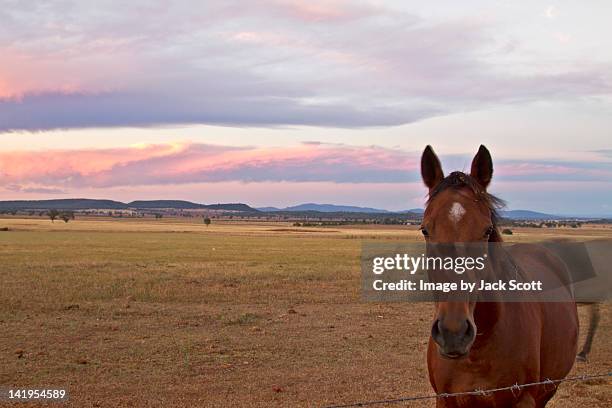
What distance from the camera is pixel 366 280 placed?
2533 cm

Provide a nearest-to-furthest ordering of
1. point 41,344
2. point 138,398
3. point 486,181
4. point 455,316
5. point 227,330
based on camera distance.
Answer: point 455,316 → point 486,181 → point 138,398 → point 41,344 → point 227,330

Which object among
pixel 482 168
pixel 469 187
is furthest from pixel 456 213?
pixel 482 168

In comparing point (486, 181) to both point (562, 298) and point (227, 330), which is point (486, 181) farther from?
point (227, 330)

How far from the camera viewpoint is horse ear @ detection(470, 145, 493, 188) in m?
3.60

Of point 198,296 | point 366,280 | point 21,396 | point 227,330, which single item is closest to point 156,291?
point 198,296

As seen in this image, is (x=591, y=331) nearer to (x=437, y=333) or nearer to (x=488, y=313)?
(x=488, y=313)

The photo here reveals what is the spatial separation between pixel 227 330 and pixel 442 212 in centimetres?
1083

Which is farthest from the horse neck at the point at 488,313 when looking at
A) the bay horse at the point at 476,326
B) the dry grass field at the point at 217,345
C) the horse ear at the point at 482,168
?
the dry grass field at the point at 217,345

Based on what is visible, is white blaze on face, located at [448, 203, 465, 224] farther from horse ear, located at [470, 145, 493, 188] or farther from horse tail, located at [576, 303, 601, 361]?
horse tail, located at [576, 303, 601, 361]

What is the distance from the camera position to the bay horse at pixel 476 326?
10.1ft

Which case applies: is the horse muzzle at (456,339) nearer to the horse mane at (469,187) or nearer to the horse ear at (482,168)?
the horse mane at (469,187)

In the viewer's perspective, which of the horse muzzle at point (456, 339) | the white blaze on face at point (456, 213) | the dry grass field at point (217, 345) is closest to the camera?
the horse muzzle at point (456, 339)

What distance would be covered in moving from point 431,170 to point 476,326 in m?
0.99

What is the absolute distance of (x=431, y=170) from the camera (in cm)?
379
